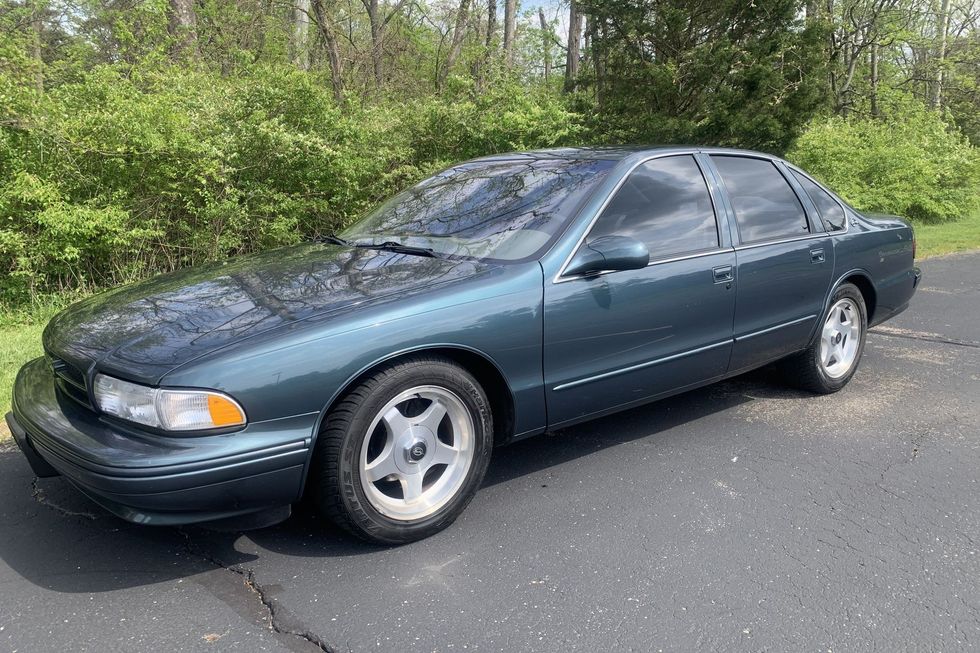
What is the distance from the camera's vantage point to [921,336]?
20.1 ft

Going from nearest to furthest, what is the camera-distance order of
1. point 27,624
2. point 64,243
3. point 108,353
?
point 27,624 < point 108,353 < point 64,243

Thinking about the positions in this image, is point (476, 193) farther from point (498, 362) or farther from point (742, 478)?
point (742, 478)

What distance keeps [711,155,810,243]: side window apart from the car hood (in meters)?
1.76

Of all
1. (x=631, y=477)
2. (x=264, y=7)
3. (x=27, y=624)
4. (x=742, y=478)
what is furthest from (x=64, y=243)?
(x=264, y=7)

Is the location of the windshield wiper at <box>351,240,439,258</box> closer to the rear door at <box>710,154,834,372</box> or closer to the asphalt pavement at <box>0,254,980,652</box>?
the asphalt pavement at <box>0,254,980,652</box>

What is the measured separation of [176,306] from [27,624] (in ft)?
4.07

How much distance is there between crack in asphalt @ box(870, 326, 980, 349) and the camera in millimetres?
5828

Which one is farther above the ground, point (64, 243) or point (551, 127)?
point (551, 127)

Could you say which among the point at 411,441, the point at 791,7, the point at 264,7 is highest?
the point at 264,7

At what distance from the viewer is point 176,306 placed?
2.95 m

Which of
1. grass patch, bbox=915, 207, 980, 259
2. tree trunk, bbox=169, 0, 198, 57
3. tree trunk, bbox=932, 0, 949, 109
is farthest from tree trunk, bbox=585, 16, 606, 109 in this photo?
tree trunk, bbox=932, 0, 949, 109

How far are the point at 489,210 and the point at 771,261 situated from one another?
1.64 m

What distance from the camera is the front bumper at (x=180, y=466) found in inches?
91.2

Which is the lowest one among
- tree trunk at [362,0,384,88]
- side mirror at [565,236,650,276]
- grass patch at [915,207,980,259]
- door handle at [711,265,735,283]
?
grass patch at [915,207,980,259]
